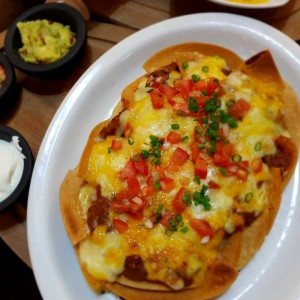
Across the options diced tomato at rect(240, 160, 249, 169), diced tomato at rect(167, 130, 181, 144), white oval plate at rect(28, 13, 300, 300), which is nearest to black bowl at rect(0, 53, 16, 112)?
white oval plate at rect(28, 13, 300, 300)

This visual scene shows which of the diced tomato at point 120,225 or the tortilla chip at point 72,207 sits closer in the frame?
the diced tomato at point 120,225

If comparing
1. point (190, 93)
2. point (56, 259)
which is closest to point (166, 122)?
point (190, 93)

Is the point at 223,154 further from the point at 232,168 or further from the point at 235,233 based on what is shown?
the point at 235,233

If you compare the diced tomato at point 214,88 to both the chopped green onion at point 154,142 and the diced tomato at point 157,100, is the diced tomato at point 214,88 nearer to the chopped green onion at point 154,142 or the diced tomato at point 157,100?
the diced tomato at point 157,100

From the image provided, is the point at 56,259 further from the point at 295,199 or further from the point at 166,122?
the point at 295,199

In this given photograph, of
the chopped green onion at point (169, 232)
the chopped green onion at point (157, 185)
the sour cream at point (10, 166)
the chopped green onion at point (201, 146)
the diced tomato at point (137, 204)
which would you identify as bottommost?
the sour cream at point (10, 166)

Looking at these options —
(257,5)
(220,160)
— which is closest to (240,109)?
(220,160)

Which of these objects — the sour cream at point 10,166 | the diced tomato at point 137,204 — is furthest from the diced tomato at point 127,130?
the sour cream at point 10,166
